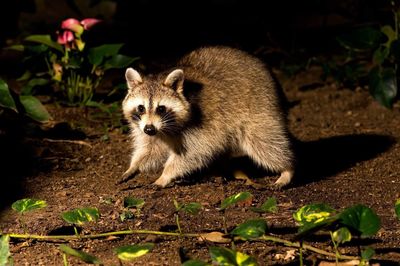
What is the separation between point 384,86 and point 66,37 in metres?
2.61

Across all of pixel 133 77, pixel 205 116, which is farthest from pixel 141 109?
pixel 205 116

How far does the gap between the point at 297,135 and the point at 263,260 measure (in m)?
2.74

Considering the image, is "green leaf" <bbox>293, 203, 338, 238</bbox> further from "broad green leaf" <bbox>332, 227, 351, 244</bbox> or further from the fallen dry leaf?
the fallen dry leaf

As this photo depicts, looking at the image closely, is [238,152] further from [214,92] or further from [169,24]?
[169,24]

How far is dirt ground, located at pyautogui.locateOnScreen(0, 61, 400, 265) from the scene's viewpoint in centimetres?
371

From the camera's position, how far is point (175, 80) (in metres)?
4.91

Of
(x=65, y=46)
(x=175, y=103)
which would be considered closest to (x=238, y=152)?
(x=175, y=103)

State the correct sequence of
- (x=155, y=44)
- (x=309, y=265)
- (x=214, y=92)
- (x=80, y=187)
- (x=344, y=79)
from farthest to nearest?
(x=155, y=44) < (x=344, y=79) < (x=214, y=92) < (x=80, y=187) < (x=309, y=265)

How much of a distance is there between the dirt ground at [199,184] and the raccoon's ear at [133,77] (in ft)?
2.07

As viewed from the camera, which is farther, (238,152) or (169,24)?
(169,24)

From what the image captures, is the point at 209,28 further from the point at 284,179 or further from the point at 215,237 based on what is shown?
the point at 215,237

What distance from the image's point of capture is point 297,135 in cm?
616

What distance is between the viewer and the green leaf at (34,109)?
17.9 ft

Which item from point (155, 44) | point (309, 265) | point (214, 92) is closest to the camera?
point (309, 265)
